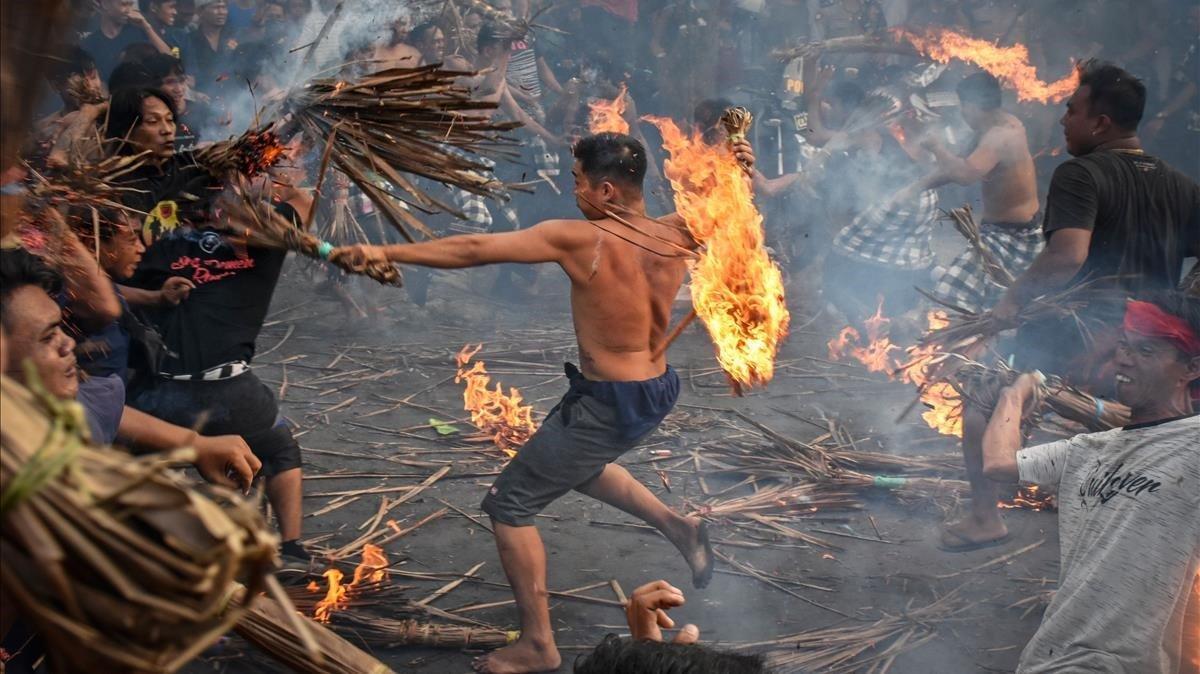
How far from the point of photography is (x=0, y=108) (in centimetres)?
142

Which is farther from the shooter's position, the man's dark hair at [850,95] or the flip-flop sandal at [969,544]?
the man's dark hair at [850,95]

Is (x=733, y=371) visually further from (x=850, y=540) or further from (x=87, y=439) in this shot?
(x=87, y=439)

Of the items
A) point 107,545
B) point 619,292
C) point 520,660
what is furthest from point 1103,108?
point 107,545

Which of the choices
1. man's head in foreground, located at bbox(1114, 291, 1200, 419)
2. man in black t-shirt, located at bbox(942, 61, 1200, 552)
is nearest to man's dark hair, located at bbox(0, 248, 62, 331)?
man's head in foreground, located at bbox(1114, 291, 1200, 419)

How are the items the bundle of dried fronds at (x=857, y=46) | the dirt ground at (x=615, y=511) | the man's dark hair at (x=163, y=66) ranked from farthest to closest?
the bundle of dried fronds at (x=857, y=46)
the man's dark hair at (x=163, y=66)
the dirt ground at (x=615, y=511)

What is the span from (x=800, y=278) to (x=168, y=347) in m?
8.08

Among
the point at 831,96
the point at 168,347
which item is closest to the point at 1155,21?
the point at 831,96

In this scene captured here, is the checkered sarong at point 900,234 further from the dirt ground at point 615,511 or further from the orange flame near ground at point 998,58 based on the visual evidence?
the orange flame near ground at point 998,58

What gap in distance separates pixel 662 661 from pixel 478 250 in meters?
2.73

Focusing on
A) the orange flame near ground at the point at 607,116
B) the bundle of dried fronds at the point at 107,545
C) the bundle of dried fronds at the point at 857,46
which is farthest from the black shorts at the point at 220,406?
the bundle of dried fronds at the point at 857,46

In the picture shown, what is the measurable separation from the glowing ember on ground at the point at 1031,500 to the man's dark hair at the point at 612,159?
3.25 metres

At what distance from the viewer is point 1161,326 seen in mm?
3277

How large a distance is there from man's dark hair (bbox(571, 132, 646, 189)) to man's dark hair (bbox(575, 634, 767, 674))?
3042 millimetres

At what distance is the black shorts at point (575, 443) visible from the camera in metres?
4.61
